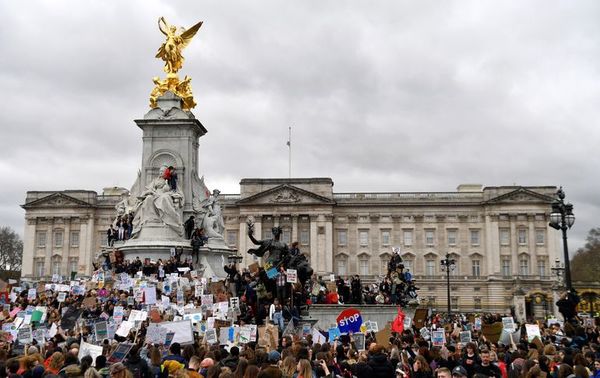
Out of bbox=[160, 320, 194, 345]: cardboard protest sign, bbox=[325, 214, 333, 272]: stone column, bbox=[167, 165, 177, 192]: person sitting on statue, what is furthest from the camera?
bbox=[325, 214, 333, 272]: stone column

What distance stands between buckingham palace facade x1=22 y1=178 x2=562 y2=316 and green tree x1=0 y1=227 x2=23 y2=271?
1519cm

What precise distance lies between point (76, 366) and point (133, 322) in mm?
6855

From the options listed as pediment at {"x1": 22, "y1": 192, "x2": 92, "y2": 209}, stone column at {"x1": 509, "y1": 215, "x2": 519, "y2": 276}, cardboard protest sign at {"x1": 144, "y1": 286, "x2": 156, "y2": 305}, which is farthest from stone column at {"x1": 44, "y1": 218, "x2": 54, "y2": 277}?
cardboard protest sign at {"x1": 144, "y1": 286, "x2": 156, "y2": 305}

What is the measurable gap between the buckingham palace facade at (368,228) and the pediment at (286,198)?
14cm

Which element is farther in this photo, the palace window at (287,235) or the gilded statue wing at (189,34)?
the palace window at (287,235)

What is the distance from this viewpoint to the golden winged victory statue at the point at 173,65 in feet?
112

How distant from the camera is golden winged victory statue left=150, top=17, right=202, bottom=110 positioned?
3416 cm

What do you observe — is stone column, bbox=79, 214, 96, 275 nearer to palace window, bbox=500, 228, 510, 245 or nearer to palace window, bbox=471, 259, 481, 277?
palace window, bbox=471, 259, 481, 277

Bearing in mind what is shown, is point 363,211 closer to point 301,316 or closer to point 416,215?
point 416,215

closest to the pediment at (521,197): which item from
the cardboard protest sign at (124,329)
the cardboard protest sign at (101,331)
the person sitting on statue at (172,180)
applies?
the person sitting on statue at (172,180)

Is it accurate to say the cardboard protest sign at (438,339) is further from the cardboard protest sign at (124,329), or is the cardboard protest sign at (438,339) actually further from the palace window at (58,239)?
the palace window at (58,239)

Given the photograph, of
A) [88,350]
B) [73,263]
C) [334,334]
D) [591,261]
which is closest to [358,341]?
[334,334]

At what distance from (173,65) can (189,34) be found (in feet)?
6.45

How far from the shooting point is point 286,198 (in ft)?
302
